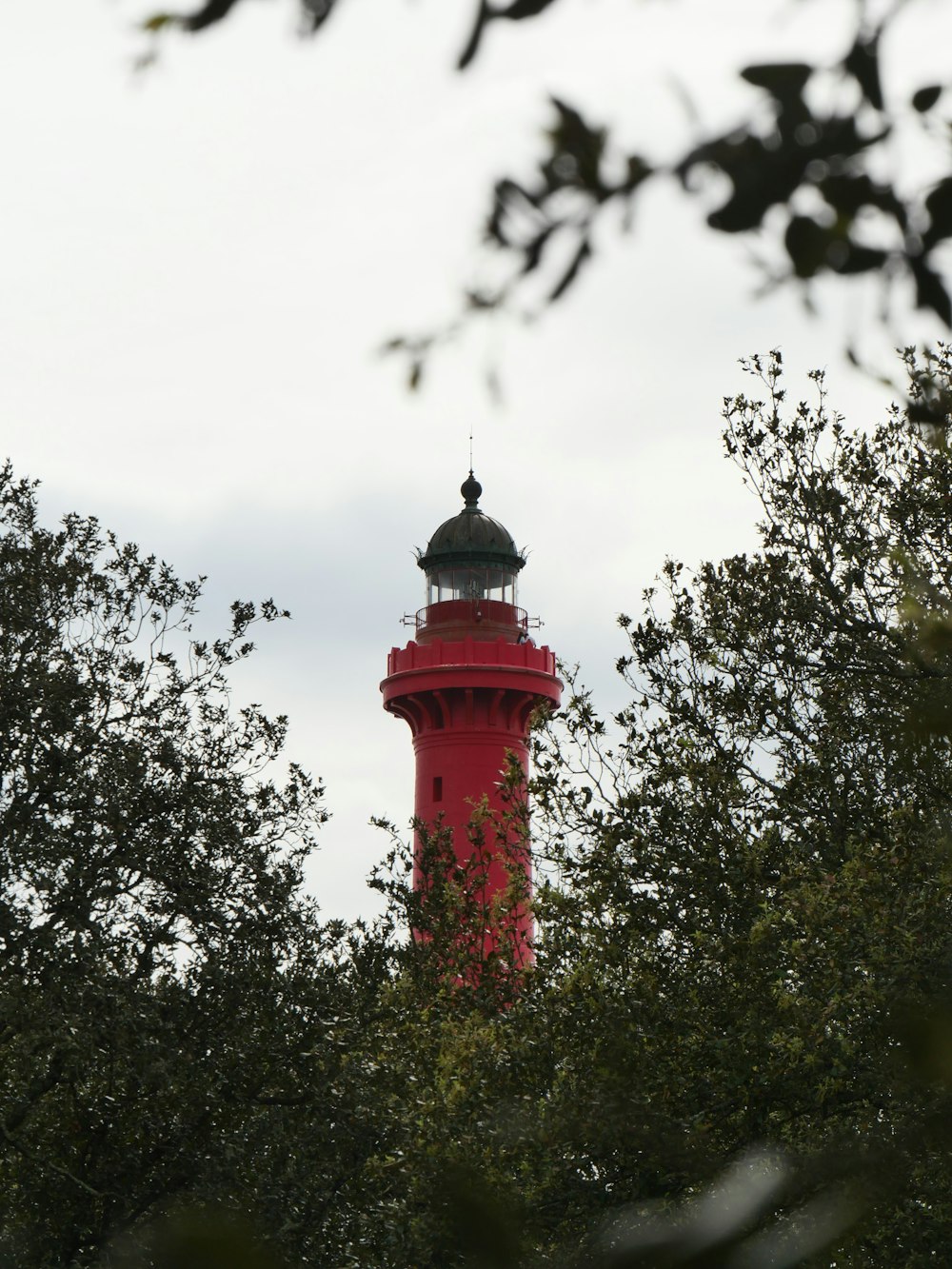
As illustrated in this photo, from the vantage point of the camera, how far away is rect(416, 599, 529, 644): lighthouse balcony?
38.8 metres

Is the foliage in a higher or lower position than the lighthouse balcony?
lower

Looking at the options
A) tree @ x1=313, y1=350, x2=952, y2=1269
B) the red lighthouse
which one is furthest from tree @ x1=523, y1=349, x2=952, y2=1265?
the red lighthouse

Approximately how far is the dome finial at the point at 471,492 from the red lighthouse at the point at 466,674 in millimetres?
294

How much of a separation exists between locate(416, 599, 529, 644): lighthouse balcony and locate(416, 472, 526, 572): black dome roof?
0.93 metres

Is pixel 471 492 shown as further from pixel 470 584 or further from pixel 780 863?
pixel 780 863

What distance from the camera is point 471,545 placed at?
128 feet

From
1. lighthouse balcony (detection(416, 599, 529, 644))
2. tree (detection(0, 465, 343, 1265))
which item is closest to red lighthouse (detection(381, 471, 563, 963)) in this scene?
lighthouse balcony (detection(416, 599, 529, 644))

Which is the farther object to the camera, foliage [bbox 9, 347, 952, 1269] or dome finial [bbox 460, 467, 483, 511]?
dome finial [bbox 460, 467, 483, 511]

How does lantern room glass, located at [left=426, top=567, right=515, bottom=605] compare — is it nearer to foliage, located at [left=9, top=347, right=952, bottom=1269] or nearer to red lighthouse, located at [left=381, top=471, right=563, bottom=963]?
red lighthouse, located at [left=381, top=471, right=563, bottom=963]

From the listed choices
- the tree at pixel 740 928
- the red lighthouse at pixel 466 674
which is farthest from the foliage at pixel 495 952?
the red lighthouse at pixel 466 674

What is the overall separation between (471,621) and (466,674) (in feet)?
6.86

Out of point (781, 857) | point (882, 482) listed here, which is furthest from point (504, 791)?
point (882, 482)

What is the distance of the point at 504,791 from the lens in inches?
660

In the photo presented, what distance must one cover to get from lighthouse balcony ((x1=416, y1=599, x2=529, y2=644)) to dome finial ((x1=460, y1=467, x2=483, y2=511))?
→ 2635 millimetres
